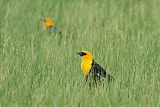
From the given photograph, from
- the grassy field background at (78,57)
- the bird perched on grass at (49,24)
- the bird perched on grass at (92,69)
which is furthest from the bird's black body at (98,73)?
the bird perched on grass at (49,24)

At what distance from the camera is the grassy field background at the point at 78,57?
6.55m

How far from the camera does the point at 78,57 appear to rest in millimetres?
8258

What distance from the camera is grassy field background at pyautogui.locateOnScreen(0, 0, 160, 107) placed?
655cm

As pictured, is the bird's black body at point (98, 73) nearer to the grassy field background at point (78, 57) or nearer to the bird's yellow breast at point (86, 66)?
the bird's yellow breast at point (86, 66)

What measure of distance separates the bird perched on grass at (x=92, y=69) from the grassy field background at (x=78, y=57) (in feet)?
0.42

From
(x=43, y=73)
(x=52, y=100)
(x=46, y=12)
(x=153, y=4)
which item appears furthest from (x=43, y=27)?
(x=52, y=100)

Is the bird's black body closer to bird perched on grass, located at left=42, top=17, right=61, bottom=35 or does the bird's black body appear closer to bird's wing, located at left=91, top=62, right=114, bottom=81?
bird's wing, located at left=91, top=62, right=114, bottom=81

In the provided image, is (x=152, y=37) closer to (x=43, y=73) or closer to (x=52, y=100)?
(x=43, y=73)

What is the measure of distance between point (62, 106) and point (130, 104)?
77 centimetres

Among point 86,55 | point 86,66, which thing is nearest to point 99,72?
point 86,66

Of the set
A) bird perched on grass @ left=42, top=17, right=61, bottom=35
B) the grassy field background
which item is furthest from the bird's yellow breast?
bird perched on grass @ left=42, top=17, right=61, bottom=35

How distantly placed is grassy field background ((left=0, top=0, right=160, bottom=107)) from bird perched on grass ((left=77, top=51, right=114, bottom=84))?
0.42 feet

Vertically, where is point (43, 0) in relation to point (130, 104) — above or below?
above

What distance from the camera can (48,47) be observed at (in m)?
8.47
